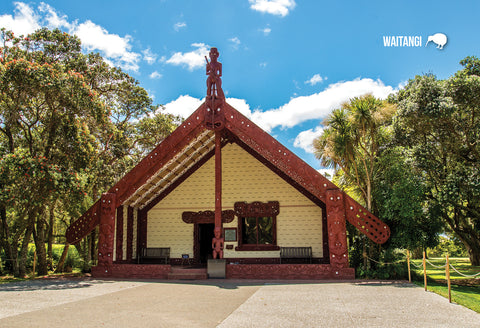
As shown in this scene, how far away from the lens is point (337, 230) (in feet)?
41.4

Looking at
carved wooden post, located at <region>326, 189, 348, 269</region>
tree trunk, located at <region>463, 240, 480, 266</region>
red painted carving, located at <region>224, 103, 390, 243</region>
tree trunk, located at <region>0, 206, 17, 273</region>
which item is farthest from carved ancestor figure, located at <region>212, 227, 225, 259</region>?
tree trunk, located at <region>463, 240, 480, 266</region>

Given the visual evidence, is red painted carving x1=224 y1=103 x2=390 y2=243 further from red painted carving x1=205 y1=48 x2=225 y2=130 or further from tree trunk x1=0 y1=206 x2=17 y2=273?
tree trunk x1=0 y1=206 x2=17 y2=273

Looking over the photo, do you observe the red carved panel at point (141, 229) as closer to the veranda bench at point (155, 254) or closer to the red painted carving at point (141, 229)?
the red painted carving at point (141, 229)

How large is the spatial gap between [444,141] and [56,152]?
15908 mm

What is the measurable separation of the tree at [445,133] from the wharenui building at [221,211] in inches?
148

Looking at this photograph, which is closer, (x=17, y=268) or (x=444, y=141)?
(x=444, y=141)

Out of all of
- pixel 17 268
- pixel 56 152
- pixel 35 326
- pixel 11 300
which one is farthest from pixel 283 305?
pixel 17 268

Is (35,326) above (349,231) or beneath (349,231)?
beneath

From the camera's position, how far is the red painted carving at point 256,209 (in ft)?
54.8

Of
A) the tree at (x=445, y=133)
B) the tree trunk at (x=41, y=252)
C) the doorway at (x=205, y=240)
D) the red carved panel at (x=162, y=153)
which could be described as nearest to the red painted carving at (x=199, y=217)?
the doorway at (x=205, y=240)

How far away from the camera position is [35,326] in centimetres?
605

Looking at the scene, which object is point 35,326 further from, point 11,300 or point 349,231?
point 349,231

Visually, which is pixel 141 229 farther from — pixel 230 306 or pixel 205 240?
pixel 230 306

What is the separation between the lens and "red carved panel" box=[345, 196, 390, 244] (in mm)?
12633
